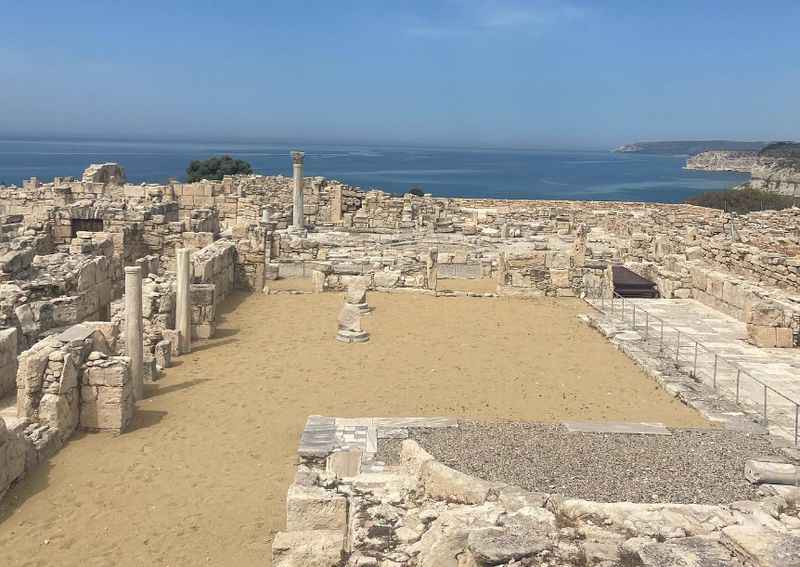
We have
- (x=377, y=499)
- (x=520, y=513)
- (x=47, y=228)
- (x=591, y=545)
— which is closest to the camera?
(x=591, y=545)

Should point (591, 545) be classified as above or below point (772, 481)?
above

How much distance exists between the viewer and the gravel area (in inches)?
Answer: 265

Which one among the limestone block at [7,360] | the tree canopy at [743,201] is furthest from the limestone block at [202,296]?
the tree canopy at [743,201]

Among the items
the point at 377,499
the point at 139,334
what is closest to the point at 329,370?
the point at 139,334

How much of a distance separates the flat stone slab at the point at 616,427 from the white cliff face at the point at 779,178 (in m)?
60.1

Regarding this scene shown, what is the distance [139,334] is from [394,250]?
15.5 m

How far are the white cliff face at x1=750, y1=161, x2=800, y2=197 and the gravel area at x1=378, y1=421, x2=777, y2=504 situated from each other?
Answer: 6058cm

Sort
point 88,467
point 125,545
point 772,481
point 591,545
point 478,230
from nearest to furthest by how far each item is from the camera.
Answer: point 591,545 < point 125,545 < point 772,481 < point 88,467 < point 478,230

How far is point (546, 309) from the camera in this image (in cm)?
1703

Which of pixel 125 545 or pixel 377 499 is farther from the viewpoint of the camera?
pixel 125 545

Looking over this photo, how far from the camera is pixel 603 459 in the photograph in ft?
24.8

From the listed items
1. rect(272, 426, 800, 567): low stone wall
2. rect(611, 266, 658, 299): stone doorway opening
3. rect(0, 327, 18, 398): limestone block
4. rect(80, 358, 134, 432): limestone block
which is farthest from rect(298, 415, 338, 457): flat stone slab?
rect(611, 266, 658, 299): stone doorway opening

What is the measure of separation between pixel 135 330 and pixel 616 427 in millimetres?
6713

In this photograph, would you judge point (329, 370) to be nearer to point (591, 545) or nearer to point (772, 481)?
point (772, 481)
